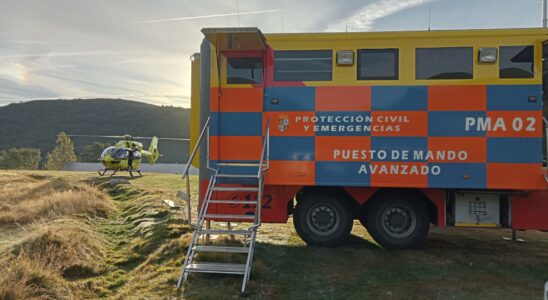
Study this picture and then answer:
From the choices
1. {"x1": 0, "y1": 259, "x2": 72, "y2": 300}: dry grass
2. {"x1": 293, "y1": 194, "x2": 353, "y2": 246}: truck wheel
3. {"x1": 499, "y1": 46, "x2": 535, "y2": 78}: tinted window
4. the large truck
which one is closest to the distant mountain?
the large truck

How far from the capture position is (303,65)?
21.8 ft

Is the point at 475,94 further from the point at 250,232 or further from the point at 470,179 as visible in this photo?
the point at 250,232

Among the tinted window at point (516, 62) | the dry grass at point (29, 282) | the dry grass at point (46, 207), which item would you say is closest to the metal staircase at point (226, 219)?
the dry grass at point (29, 282)

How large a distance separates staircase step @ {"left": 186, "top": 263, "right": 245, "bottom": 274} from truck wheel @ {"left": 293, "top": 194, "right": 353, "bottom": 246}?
1.70 m

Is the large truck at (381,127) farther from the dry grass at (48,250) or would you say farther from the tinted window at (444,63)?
the dry grass at (48,250)

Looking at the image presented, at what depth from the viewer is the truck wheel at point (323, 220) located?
6695 millimetres

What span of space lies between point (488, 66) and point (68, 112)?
120 m

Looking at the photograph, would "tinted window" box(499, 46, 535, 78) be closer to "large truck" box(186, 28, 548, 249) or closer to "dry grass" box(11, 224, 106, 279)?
"large truck" box(186, 28, 548, 249)

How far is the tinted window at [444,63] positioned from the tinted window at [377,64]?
0.38m

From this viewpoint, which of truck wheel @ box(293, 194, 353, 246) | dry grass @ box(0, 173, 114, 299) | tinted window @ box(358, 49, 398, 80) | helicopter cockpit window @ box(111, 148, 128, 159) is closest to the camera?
dry grass @ box(0, 173, 114, 299)

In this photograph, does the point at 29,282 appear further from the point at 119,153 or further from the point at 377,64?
the point at 119,153

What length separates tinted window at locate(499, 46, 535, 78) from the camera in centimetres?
616

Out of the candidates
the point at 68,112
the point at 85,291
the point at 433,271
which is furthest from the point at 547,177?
the point at 68,112

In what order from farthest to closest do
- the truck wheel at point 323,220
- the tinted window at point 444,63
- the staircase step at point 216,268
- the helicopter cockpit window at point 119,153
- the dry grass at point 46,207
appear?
the helicopter cockpit window at point 119,153 < the dry grass at point 46,207 < the truck wheel at point 323,220 < the tinted window at point 444,63 < the staircase step at point 216,268
